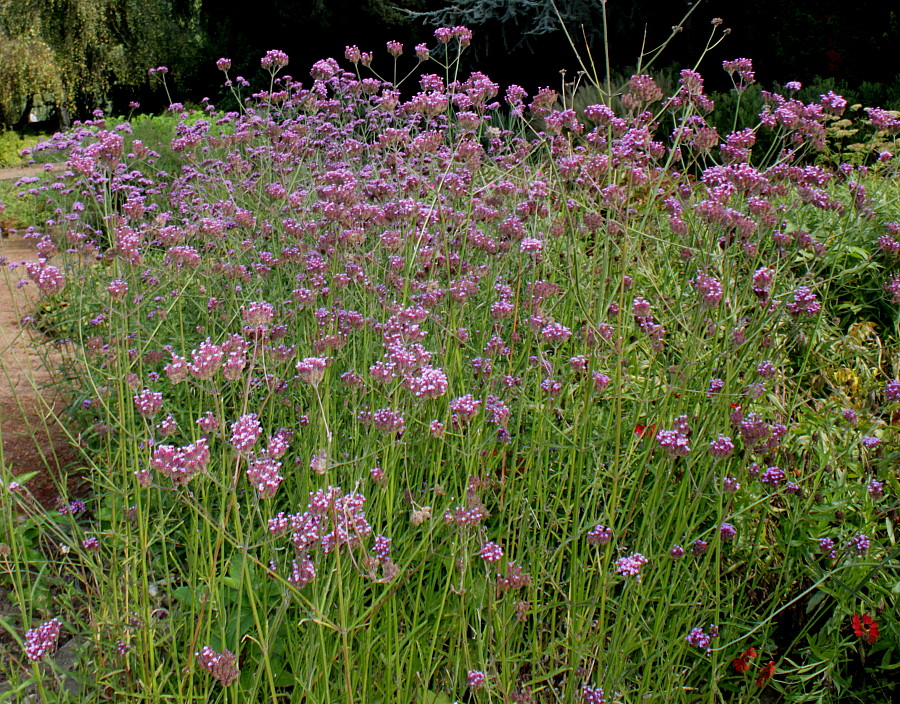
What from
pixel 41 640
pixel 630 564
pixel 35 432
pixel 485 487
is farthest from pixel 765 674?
pixel 35 432

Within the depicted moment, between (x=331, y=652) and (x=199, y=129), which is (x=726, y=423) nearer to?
(x=331, y=652)

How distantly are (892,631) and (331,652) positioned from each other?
1.52 metres

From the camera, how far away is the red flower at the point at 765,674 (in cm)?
220

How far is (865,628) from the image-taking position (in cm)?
219

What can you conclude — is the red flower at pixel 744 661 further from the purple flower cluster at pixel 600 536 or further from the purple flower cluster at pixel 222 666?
the purple flower cluster at pixel 222 666

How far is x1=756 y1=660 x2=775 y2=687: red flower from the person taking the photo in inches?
86.7

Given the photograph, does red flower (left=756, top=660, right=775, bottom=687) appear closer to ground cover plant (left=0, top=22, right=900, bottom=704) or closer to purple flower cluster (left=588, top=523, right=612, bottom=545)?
ground cover plant (left=0, top=22, right=900, bottom=704)

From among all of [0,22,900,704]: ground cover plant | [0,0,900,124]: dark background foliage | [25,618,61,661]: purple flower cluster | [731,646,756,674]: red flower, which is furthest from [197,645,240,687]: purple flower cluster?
[0,0,900,124]: dark background foliage

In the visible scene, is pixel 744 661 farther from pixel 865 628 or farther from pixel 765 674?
pixel 865 628

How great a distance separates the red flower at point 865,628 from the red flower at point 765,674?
0.24 m

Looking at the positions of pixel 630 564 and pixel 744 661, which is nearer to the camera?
pixel 630 564

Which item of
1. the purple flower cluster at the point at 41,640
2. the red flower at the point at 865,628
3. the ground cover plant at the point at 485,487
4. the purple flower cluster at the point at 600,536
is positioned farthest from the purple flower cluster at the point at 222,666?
the red flower at the point at 865,628

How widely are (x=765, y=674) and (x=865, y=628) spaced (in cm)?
30

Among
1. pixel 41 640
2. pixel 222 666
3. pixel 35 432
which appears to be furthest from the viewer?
pixel 35 432
